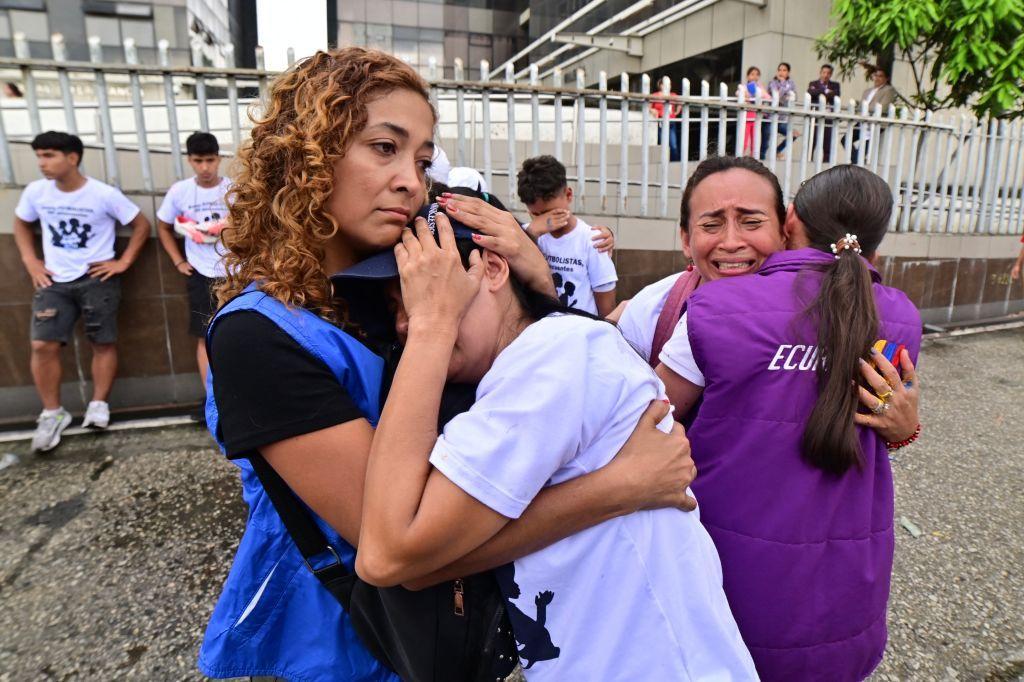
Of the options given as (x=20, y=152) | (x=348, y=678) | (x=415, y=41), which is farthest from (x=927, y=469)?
(x=415, y=41)

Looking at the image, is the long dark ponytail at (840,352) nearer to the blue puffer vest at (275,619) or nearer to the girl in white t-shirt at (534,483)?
the girl in white t-shirt at (534,483)

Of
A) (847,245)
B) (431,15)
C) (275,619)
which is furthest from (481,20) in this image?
(275,619)

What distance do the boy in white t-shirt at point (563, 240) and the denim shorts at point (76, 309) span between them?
10.2 feet

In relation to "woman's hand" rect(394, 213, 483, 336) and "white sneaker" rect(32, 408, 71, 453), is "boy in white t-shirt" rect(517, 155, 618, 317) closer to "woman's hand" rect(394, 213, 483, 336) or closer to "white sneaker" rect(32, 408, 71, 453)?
"woman's hand" rect(394, 213, 483, 336)

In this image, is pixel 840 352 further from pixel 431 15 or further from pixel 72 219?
pixel 431 15

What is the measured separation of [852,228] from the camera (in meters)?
1.50

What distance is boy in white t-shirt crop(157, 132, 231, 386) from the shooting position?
4.61 metres

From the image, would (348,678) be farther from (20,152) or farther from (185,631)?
(20,152)

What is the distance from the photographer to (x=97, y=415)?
448 cm

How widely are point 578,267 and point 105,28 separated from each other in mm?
20376

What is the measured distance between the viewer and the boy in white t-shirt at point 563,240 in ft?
13.9

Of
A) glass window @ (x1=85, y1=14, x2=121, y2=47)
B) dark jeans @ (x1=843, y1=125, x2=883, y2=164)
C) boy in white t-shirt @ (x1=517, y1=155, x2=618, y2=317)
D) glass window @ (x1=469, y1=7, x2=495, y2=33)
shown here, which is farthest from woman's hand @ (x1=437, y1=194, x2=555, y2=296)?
glass window @ (x1=469, y1=7, x2=495, y2=33)

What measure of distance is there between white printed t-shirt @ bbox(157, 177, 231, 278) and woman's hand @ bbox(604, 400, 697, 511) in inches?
170

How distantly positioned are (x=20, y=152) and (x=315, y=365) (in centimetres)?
552
